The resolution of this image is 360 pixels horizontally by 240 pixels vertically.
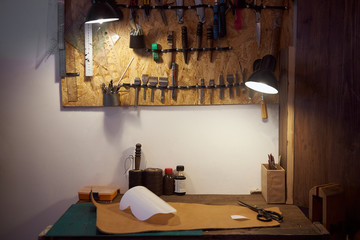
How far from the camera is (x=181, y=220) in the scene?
1.87 m

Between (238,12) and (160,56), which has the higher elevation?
(238,12)

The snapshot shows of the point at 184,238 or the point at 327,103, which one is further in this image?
the point at 327,103

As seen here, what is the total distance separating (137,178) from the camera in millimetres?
2336

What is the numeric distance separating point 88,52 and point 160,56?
19.8 inches

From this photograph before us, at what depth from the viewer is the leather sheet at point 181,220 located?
1.76 meters

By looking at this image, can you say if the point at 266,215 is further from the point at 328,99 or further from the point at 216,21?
the point at 216,21

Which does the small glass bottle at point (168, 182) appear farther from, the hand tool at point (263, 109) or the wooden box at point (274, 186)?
the hand tool at point (263, 109)

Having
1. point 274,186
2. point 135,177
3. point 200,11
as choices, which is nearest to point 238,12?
point 200,11

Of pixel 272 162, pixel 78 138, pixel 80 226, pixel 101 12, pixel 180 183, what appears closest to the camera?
pixel 80 226

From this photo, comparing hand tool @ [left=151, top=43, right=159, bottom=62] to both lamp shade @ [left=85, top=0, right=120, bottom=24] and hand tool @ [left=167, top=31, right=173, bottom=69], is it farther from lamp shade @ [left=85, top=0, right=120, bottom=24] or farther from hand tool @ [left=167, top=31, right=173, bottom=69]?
lamp shade @ [left=85, top=0, right=120, bottom=24]

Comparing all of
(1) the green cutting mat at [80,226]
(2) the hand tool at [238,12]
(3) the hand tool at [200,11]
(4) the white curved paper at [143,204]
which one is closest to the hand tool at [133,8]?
(3) the hand tool at [200,11]

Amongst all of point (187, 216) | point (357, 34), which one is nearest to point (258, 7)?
point (357, 34)

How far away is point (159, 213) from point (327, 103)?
1142mm

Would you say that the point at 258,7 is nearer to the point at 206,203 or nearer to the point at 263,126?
the point at 263,126
